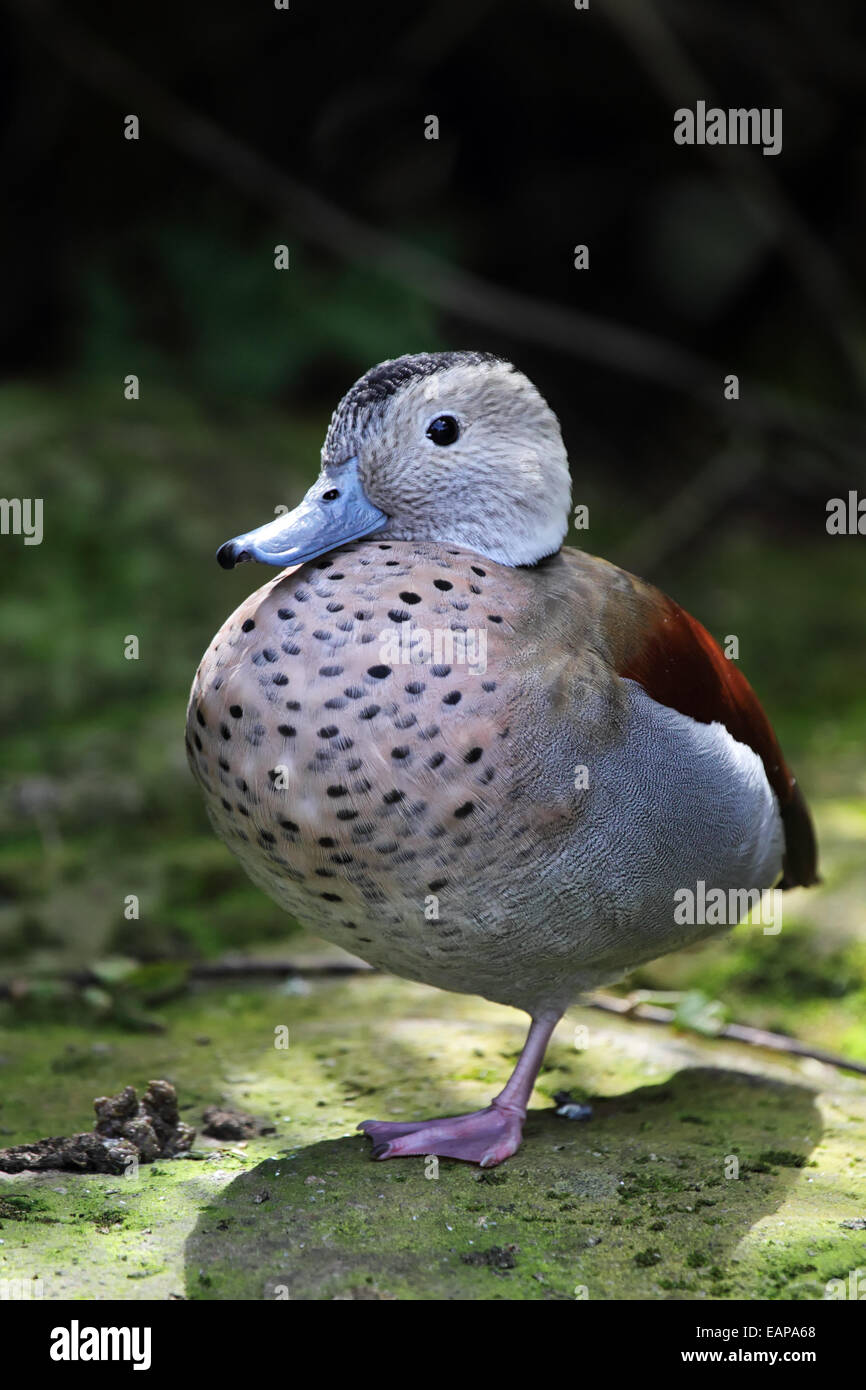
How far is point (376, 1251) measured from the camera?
2.18 meters

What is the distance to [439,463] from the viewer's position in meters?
2.60

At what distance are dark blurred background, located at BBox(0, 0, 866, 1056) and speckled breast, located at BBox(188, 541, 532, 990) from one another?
2802 millimetres

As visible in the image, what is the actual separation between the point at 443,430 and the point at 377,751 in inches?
25.3

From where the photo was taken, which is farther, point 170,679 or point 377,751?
point 170,679

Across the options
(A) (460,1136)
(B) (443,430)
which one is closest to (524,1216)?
(A) (460,1136)

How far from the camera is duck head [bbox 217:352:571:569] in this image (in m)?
2.57

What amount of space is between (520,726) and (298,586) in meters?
0.45

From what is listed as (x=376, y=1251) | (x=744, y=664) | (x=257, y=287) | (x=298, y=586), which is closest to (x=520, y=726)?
(x=298, y=586)

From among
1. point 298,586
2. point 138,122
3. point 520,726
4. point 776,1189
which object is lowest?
point 776,1189

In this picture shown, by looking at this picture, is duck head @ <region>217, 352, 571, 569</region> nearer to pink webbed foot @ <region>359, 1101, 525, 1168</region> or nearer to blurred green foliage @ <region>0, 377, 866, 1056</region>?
pink webbed foot @ <region>359, 1101, 525, 1168</region>

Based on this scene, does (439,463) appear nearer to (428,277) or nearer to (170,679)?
(170,679)

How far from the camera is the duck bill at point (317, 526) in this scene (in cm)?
247

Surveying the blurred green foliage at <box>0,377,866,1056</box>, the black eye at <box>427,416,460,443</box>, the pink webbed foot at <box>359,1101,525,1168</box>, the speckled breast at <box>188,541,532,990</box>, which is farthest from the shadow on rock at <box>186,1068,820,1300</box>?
the black eye at <box>427,416,460,443</box>

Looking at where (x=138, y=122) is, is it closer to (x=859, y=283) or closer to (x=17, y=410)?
(x=17, y=410)
